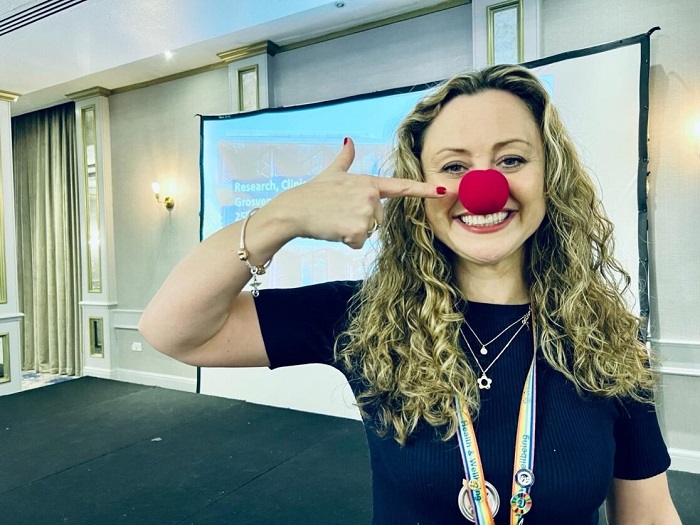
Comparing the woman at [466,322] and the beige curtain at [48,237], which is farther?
the beige curtain at [48,237]

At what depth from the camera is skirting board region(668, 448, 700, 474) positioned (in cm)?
303

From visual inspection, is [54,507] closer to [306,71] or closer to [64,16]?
[64,16]

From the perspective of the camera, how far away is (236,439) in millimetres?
3584

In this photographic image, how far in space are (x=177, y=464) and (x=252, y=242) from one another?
2891 millimetres

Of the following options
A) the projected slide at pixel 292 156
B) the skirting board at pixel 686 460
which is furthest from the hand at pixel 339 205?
the skirting board at pixel 686 460

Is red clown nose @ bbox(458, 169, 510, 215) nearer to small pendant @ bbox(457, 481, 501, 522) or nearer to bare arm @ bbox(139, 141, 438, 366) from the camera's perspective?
bare arm @ bbox(139, 141, 438, 366)

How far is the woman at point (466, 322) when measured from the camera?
751 mm

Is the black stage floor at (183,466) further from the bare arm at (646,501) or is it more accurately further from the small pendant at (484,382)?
the small pendant at (484,382)

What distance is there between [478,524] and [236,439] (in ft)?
10.2

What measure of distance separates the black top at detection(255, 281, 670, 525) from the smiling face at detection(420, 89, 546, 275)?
0.14m

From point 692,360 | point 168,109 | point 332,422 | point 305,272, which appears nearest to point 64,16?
point 168,109

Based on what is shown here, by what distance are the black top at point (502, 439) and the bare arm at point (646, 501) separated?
0.08 feet

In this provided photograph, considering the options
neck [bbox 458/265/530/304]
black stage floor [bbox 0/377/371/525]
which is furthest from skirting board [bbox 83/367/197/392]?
neck [bbox 458/265/530/304]

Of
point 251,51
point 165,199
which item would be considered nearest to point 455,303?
point 251,51
